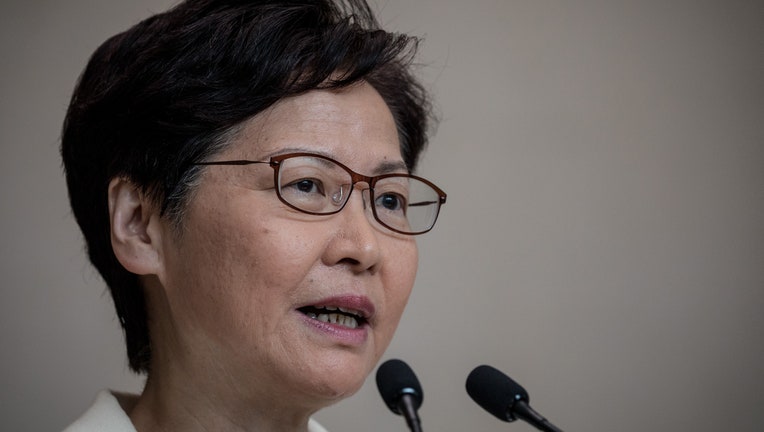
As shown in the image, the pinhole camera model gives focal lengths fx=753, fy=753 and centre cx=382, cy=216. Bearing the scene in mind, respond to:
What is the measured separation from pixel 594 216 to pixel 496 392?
1141mm

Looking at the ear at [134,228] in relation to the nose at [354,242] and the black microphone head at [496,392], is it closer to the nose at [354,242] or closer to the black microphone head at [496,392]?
the nose at [354,242]

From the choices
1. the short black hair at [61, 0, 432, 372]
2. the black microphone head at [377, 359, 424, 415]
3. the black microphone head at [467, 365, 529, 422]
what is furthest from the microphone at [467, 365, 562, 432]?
the short black hair at [61, 0, 432, 372]

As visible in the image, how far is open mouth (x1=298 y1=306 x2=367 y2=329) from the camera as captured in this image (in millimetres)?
1145

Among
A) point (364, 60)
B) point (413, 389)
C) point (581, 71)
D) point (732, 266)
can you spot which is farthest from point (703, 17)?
point (413, 389)

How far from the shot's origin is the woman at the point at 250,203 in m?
1.12

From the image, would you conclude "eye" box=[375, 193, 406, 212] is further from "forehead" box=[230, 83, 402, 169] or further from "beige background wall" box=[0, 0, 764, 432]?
"beige background wall" box=[0, 0, 764, 432]

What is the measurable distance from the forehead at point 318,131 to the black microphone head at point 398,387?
34cm

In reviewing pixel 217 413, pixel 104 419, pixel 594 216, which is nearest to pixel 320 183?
pixel 217 413

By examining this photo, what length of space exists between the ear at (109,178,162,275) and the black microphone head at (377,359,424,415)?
1.36 ft

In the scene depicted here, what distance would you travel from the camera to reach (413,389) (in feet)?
3.62

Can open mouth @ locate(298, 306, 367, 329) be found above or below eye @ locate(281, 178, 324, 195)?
below

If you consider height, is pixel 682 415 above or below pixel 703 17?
below

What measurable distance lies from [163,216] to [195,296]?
15 cm

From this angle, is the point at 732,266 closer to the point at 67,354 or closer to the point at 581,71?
the point at 581,71
